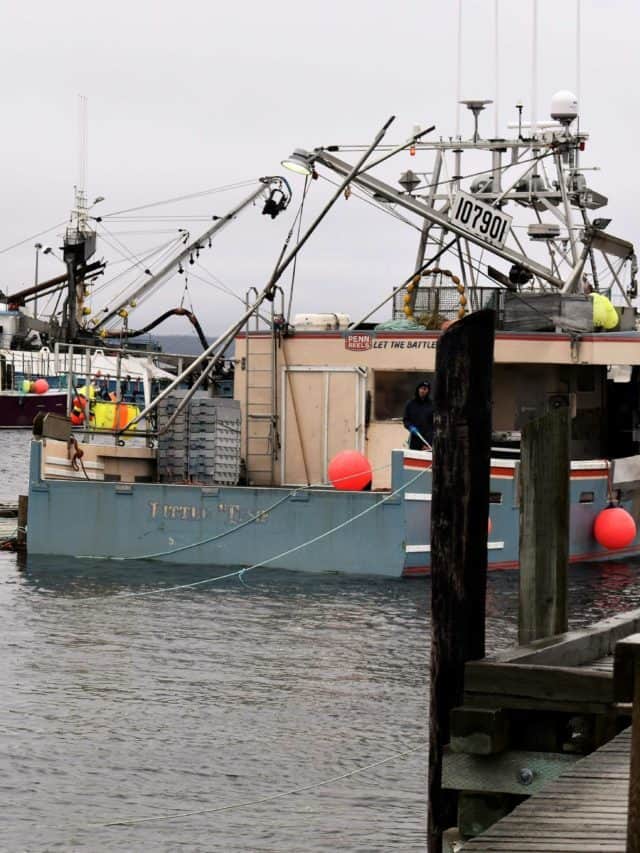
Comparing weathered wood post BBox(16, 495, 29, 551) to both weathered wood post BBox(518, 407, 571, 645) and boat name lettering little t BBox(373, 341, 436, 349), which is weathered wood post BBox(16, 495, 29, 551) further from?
weathered wood post BBox(518, 407, 571, 645)

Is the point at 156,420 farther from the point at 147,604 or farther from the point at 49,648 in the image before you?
the point at 49,648

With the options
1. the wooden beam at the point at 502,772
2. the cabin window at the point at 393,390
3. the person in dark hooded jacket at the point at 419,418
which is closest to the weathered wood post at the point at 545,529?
the wooden beam at the point at 502,772

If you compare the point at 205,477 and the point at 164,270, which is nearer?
the point at 205,477

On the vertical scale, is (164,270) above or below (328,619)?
A: above

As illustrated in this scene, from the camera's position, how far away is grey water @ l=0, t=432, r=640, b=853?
40.8 ft

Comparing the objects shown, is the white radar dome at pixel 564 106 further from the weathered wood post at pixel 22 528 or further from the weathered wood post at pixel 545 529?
the weathered wood post at pixel 545 529

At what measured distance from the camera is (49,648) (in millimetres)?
19438

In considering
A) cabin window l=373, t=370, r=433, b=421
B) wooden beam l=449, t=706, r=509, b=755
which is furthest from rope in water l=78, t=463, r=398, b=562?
wooden beam l=449, t=706, r=509, b=755

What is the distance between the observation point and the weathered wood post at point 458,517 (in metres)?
9.95

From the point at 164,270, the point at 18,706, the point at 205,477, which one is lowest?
the point at 18,706

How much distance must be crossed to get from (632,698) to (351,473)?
17.8 metres

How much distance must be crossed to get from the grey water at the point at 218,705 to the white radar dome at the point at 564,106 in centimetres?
760

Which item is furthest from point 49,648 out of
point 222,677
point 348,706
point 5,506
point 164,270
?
point 164,270

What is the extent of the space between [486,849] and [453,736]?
6.88 feet
